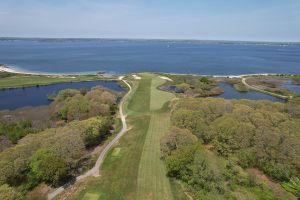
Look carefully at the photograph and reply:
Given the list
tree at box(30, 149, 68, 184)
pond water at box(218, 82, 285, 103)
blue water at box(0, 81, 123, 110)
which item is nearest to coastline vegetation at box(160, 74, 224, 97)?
pond water at box(218, 82, 285, 103)

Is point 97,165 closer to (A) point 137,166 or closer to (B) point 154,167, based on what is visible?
(A) point 137,166

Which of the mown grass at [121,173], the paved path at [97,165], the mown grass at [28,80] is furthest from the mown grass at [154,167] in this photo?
the mown grass at [28,80]

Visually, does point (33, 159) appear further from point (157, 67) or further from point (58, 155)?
point (157, 67)

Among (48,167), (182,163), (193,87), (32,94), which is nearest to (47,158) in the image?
(48,167)

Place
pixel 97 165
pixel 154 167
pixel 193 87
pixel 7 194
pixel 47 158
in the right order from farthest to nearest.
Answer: pixel 193 87
pixel 97 165
pixel 154 167
pixel 47 158
pixel 7 194

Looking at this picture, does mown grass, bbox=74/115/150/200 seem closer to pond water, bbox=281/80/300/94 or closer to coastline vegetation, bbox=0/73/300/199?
coastline vegetation, bbox=0/73/300/199

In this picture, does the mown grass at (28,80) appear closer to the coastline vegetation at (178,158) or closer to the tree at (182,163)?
the coastline vegetation at (178,158)
